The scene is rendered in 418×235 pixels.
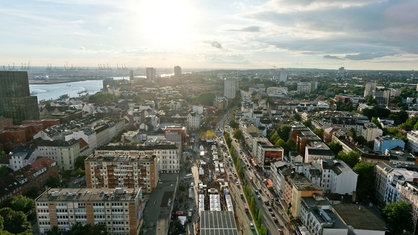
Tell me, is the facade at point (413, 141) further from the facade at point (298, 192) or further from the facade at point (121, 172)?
the facade at point (121, 172)

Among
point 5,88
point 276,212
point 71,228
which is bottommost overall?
point 276,212

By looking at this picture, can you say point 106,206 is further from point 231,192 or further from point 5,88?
point 5,88

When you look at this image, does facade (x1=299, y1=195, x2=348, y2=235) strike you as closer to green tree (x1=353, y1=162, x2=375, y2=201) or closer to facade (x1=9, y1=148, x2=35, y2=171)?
green tree (x1=353, y1=162, x2=375, y2=201)

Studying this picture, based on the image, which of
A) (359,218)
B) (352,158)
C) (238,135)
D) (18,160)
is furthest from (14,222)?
(238,135)

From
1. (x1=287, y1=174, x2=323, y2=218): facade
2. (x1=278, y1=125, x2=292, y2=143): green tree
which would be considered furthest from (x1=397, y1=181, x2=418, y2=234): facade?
(x1=278, y1=125, x2=292, y2=143): green tree

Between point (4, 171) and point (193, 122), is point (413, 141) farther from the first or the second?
point (4, 171)

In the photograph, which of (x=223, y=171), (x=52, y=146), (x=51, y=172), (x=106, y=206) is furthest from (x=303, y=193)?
(x=52, y=146)
